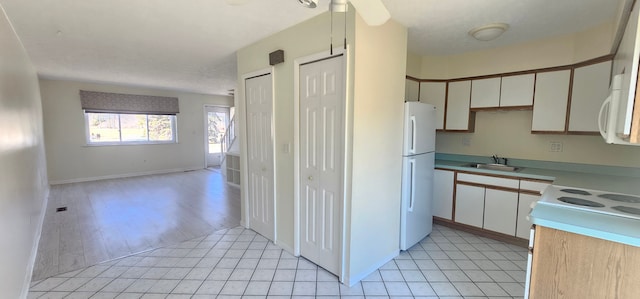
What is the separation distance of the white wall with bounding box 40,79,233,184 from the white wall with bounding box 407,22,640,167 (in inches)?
256

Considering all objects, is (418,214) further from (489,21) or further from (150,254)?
(150,254)

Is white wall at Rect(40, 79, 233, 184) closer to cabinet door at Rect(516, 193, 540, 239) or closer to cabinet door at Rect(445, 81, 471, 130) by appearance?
cabinet door at Rect(445, 81, 471, 130)

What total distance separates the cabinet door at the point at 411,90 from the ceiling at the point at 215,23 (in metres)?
0.41

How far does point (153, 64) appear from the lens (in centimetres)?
405

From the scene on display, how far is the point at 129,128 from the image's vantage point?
667 centimetres

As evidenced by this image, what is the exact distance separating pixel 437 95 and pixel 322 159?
7.03 feet

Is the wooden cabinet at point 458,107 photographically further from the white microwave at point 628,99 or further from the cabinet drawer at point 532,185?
the white microwave at point 628,99

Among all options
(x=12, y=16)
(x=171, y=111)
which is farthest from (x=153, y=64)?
(x=171, y=111)

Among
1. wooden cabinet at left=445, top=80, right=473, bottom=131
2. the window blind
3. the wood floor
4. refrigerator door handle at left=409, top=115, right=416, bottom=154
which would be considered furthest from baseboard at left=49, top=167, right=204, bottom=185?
wooden cabinet at left=445, top=80, right=473, bottom=131

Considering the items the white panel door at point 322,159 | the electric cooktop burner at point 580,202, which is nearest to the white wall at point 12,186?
the white panel door at point 322,159

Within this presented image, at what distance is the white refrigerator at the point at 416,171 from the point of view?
267 centimetres

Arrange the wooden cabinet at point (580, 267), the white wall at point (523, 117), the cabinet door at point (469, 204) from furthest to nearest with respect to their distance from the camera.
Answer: the cabinet door at point (469, 204) < the white wall at point (523, 117) < the wooden cabinet at point (580, 267)

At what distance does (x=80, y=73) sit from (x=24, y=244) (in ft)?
12.9

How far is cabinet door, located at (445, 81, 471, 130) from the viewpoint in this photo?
341 centimetres
